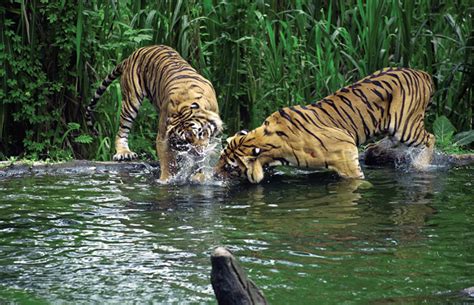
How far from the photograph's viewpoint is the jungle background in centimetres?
910

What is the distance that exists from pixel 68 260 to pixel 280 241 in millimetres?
1213

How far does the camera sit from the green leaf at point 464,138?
9284 mm

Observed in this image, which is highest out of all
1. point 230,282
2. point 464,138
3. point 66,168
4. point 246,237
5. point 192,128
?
point 192,128

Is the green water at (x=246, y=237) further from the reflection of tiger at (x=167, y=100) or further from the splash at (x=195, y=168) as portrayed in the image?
the reflection of tiger at (x=167, y=100)

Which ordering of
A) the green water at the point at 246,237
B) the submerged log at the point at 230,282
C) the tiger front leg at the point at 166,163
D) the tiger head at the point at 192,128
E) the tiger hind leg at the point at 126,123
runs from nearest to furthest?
the submerged log at the point at 230,282, the green water at the point at 246,237, the tiger head at the point at 192,128, the tiger front leg at the point at 166,163, the tiger hind leg at the point at 126,123

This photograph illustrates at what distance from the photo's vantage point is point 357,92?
8.35 m

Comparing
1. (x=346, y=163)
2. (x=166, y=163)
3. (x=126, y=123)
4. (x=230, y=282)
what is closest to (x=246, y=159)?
(x=166, y=163)

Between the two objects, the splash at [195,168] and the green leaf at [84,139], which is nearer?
the splash at [195,168]

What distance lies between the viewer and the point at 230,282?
10.7ft

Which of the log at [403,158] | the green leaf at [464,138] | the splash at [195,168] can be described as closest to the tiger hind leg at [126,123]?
the splash at [195,168]

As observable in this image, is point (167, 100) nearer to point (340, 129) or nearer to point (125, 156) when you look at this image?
point (125, 156)

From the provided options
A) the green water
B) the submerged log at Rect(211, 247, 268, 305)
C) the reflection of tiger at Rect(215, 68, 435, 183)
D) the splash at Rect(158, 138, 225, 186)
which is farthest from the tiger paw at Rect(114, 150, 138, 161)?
the submerged log at Rect(211, 247, 268, 305)

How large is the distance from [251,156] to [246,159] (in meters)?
0.05

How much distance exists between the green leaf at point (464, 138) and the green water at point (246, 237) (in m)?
1.21
